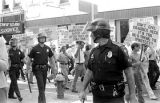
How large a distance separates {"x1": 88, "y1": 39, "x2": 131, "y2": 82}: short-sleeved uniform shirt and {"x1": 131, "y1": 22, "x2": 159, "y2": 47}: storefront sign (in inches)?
228

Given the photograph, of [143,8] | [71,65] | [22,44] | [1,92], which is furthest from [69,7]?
[1,92]

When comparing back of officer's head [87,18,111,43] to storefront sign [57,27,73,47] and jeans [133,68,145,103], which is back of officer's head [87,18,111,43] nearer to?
jeans [133,68,145,103]

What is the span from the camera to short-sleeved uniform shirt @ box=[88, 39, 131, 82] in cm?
438

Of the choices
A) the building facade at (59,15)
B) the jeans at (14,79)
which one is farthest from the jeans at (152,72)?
the building facade at (59,15)

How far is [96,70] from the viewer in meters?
4.51

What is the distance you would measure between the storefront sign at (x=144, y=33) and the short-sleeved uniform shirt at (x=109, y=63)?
5796 mm

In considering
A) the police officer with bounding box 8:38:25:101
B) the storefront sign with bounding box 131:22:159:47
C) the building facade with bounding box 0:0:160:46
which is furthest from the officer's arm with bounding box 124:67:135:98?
the building facade with bounding box 0:0:160:46

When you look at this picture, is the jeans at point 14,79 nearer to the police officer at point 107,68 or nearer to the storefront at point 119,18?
the police officer at point 107,68

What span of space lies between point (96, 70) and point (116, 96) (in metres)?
0.43

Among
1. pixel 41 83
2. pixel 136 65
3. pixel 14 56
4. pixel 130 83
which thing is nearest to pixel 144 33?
pixel 136 65

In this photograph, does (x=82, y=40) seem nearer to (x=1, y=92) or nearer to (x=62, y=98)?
(x=62, y=98)

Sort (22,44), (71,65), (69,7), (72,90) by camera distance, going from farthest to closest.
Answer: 1. (69,7)
2. (71,65)
3. (22,44)
4. (72,90)

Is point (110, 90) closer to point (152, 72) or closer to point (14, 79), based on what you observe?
point (14, 79)

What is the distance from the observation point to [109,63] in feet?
14.4
